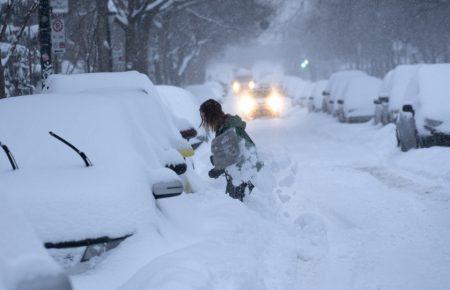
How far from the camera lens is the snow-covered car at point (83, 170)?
166 inches

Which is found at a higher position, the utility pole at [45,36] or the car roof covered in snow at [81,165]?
the utility pole at [45,36]

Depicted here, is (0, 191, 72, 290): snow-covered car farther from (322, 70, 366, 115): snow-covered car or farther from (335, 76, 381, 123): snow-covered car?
(322, 70, 366, 115): snow-covered car

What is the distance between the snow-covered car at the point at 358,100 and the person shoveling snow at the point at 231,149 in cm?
1640

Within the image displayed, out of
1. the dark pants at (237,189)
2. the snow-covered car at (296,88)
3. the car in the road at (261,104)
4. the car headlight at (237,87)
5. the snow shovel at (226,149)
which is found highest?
the snow shovel at (226,149)

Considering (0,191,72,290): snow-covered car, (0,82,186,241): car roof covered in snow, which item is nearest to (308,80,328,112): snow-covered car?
(0,82,186,241): car roof covered in snow

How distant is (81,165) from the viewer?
190 inches

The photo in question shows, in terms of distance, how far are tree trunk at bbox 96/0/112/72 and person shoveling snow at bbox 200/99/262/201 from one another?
10.3 meters

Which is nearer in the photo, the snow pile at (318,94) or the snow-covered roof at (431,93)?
the snow-covered roof at (431,93)

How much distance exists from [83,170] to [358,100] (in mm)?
21105

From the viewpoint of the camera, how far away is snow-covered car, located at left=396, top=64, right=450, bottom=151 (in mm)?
12828

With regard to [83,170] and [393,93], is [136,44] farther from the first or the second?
[83,170]

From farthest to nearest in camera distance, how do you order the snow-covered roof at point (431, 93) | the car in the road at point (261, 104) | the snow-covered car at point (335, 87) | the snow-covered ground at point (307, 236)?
the car in the road at point (261, 104)
the snow-covered car at point (335, 87)
the snow-covered roof at point (431, 93)
the snow-covered ground at point (307, 236)

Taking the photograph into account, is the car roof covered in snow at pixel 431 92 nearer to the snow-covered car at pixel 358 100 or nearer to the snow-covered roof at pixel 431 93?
the snow-covered roof at pixel 431 93

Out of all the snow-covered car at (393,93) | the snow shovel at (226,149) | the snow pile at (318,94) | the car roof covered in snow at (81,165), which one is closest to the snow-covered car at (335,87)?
the snow pile at (318,94)
